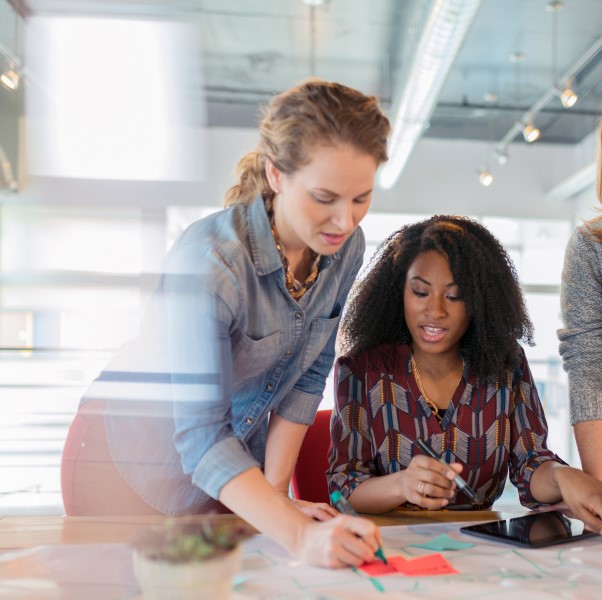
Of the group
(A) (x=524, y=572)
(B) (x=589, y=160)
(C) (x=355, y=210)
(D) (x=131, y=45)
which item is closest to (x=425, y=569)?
(A) (x=524, y=572)

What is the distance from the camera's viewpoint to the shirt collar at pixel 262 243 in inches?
42.9

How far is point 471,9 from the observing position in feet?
9.78

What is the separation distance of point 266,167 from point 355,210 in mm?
163

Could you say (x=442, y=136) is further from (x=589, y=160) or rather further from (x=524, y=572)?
(x=524, y=572)

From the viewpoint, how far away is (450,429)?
1376 millimetres

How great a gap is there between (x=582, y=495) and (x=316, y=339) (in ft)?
1.60

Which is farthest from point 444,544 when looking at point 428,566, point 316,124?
point 316,124

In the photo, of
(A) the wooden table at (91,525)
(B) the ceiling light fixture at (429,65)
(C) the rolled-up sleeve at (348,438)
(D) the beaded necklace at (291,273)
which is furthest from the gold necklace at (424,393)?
(B) the ceiling light fixture at (429,65)

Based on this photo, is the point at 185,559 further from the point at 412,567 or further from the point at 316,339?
the point at 316,339

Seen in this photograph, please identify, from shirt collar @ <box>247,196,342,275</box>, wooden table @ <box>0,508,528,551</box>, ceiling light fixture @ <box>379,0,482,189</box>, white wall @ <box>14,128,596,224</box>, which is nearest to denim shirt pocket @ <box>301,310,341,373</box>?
shirt collar @ <box>247,196,342,275</box>

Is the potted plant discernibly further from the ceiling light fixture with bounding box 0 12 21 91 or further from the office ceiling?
the ceiling light fixture with bounding box 0 12 21 91

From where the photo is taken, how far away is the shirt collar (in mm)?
1090

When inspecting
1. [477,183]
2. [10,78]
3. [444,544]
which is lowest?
[444,544]

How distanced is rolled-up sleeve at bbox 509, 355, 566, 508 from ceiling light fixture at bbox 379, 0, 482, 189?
165cm
